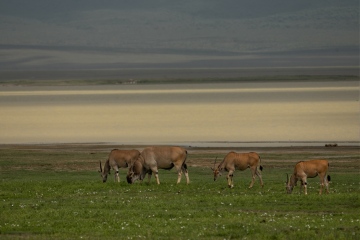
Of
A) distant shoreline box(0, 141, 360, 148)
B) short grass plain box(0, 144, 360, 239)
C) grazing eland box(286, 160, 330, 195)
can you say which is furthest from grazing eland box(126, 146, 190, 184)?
distant shoreline box(0, 141, 360, 148)

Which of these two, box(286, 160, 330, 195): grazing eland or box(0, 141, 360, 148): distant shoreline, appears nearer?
box(286, 160, 330, 195): grazing eland

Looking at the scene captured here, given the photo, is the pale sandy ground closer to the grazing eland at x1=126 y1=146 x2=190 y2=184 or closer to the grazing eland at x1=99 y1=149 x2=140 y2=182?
the grazing eland at x1=99 y1=149 x2=140 y2=182

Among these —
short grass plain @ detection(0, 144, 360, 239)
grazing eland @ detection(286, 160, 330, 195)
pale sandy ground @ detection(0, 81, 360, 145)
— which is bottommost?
short grass plain @ detection(0, 144, 360, 239)

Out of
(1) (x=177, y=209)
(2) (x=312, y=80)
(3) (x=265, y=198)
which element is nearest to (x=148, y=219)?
(1) (x=177, y=209)

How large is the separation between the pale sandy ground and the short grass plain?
24.0m

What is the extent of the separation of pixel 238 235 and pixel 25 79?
14934 centimetres

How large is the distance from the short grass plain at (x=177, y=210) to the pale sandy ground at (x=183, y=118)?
78.8 ft

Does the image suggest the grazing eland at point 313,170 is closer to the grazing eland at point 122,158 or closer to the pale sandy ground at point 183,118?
the grazing eland at point 122,158

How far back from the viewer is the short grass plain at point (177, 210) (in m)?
16.8

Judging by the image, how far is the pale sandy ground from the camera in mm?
54469

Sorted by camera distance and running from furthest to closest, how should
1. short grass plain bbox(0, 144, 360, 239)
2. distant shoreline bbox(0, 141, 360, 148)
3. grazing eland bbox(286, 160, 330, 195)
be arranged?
distant shoreline bbox(0, 141, 360, 148) → grazing eland bbox(286, 160, 330, 195) → short grass plain bbox(0, 144, 360, 239)

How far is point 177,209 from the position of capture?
1984cm

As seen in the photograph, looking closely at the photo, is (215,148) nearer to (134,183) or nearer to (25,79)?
(134,183)

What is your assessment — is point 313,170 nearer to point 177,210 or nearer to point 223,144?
point 177,210
